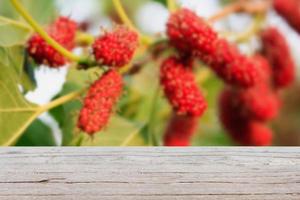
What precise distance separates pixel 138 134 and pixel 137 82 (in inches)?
16.9

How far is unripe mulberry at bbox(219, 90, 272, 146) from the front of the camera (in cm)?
190

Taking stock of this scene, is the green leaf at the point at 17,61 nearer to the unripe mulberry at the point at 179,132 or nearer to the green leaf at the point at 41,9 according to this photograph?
the green leaf at the point at 41,9

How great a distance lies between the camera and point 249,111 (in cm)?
190

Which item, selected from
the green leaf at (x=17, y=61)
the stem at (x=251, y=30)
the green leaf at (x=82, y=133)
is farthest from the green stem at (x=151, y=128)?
the stem at (x=251, y=30)

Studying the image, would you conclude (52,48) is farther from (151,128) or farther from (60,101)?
(151,128)

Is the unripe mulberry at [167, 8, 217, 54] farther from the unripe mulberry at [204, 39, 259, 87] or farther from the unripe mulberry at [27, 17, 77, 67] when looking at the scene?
the unripe mulberry at [27, 17, 77, 67]

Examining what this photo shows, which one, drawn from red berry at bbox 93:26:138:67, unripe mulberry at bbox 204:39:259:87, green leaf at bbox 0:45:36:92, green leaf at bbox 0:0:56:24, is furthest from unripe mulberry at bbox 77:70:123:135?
green leaf at bbox 0:0:56:24

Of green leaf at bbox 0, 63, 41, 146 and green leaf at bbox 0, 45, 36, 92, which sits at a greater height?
green leaf at bbox 0, 45, 36, 92

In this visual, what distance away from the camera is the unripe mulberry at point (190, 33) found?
53.1 inches

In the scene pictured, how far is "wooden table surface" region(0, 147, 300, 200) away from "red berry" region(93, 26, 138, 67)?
290 mm

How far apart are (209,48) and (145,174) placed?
1.51 ft

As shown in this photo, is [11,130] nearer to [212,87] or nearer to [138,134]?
[138,134]

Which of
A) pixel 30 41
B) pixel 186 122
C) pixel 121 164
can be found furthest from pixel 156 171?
pixel 186 122

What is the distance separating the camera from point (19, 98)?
4.12 feet
